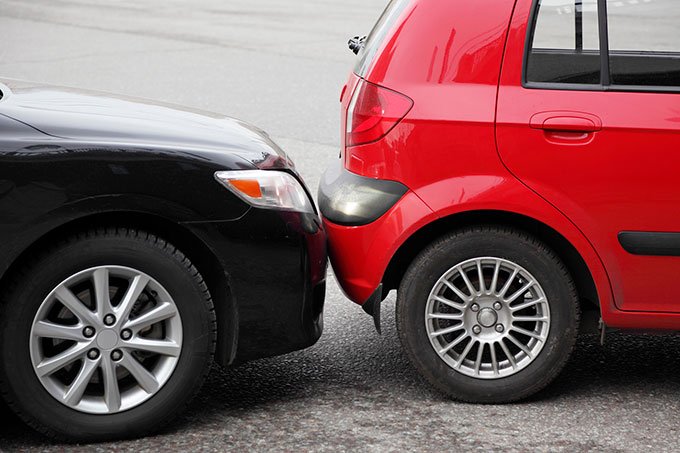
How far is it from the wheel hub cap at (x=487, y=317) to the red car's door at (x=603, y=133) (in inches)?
17.5

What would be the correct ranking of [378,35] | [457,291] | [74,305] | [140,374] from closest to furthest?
1. [74,305]
2. [140,374]
3. [457,291]
4. [378,35]

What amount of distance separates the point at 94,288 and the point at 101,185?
1.12 ft

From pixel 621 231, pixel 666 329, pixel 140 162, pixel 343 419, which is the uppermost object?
pixel 140 162

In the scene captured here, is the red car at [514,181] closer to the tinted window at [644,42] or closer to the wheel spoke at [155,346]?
the tinted window at [644,42]

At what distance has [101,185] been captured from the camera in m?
3.83

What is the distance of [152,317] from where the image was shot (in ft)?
12.9

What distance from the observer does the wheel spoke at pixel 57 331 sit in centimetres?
383

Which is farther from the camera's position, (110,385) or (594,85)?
(594,85)

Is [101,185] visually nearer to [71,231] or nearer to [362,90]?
[71,231]

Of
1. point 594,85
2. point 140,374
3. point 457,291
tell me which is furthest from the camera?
point 457,291

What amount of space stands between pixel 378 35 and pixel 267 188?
0.79m

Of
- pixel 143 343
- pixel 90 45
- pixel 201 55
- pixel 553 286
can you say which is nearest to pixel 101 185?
pixel 143 343

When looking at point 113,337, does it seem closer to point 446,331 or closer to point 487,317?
point 446,331

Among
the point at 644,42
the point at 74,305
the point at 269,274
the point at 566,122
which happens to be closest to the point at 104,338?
the point at 74,305
